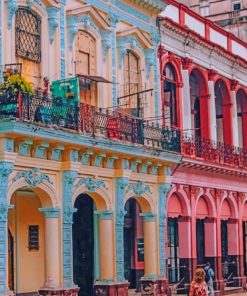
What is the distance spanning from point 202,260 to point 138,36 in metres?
8.38

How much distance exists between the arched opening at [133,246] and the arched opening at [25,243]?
164 inches

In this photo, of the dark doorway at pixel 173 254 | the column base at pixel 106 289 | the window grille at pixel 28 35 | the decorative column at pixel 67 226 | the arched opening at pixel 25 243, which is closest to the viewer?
the decorative column at pixel 67 226

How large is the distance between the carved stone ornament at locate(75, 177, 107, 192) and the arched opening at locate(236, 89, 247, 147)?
11852mm

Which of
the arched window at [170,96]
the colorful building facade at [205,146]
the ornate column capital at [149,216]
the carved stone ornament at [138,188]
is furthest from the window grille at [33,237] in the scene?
the arched window at [170,96]

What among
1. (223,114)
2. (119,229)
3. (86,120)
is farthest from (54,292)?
(223,114)

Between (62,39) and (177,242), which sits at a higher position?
(62,39)

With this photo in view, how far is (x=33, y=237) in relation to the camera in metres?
21.1

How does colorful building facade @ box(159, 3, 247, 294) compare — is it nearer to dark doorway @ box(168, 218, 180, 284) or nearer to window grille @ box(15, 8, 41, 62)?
dark doorway @ box(168, 218, 180, 284)

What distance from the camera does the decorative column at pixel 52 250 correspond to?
18.8 m

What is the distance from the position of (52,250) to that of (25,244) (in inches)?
84.4

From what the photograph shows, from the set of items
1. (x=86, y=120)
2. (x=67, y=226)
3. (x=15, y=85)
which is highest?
(x=15, y=85)

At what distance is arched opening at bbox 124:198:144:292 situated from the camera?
24.8 metres

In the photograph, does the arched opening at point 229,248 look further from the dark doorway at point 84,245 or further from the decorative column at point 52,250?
the decorative column at point 52,250

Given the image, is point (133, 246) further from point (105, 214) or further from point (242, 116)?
point (242, 116)
